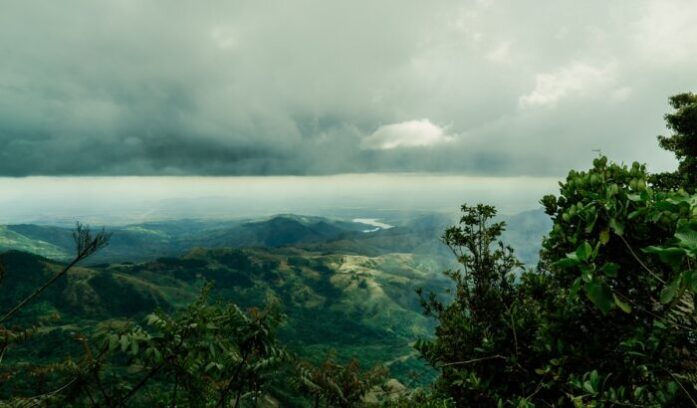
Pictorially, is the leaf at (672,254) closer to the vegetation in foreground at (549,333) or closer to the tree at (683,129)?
the vegetation in foreground at (549,333)

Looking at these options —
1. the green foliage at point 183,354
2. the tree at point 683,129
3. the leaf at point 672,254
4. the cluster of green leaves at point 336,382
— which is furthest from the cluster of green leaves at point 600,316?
the tree at point 683,129

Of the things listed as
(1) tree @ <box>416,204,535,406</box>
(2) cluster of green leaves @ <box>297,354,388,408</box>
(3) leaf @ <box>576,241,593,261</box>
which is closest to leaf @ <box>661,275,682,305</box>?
(3) leaf @ <box>576,241,593,261</box>

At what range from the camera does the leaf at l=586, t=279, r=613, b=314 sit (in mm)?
4211

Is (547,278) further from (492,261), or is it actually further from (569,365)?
(569,365)

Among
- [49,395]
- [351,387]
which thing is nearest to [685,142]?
[351,387]

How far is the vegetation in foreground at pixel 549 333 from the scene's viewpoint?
16.7ft

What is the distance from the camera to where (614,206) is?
5.36 meters

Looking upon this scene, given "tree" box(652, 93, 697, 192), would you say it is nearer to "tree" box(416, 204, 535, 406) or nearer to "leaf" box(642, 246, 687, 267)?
"tree" box(416, 204, 535, 406)

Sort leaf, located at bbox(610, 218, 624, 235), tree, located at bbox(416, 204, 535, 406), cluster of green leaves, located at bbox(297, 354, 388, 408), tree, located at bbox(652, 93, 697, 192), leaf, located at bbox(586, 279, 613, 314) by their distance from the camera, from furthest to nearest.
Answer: tree, located at bbox(652, 93, 697, 192) → cluster of green leaves, located at bbox(297, 354, 388, 408) → tree, located at bbox(416, 204, 535, 406) → leaf, located at bbox(610, 218, 624, 235) → leaf, located at bbox(586, 279, 613, 314)

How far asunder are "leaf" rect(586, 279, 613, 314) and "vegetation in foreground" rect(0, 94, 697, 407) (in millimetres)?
17

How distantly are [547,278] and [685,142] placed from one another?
71.5ft

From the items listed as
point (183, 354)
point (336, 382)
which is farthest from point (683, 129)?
point (183, 354)

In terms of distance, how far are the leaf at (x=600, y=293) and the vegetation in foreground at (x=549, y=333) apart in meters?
0.02

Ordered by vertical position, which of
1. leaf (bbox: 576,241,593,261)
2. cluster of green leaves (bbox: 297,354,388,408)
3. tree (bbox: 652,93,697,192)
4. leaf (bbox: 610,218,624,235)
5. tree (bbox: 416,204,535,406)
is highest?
tree (bbox: 652,93,697,192)
